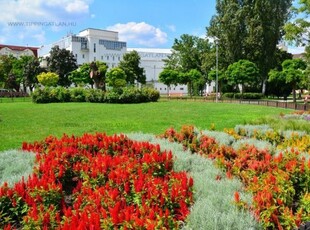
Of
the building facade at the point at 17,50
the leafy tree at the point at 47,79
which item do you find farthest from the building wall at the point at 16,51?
the leafy tree at the point at 47,79

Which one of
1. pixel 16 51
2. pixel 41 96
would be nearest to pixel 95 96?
pixel 41 96

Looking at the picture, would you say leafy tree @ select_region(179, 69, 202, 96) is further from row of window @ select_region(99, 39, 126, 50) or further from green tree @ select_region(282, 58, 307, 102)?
row of window @ select_region(99, 39, 126, 50)

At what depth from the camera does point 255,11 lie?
146ft

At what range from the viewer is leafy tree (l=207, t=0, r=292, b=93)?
1729 inches

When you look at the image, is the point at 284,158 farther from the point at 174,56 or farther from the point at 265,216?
the point at 174,56

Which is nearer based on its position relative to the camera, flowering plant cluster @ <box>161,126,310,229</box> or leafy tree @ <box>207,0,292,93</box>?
flowering plant cluster @ <box>161,126,310,229</box>

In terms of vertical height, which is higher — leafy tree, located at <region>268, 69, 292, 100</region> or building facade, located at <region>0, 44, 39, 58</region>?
building facade, located at <region>0, 44, 39, 58</region>

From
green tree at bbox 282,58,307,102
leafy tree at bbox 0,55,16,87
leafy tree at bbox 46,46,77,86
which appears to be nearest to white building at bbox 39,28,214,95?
leafy tree at bbox 46,46,77,86

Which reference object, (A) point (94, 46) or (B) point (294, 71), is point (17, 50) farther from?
(B) point (294, 71)

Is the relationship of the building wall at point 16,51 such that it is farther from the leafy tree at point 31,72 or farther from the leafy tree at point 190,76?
the leafy tree at point 190,76

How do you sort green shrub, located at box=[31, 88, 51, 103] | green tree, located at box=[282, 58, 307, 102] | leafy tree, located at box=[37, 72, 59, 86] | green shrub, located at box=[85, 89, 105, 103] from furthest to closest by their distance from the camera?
leafy tree, located at box=[37, 72, 59, 86] < green tree, located at box=[282, 58, 307, 102] < green shrub, located at box=[31, 88, 51, 103] < green shrub, located at box=[85, 89, 105, 103]

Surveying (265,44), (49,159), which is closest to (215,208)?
(49,159)

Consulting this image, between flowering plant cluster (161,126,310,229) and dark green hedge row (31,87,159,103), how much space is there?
1064 inches

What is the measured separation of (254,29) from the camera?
43.6 m
